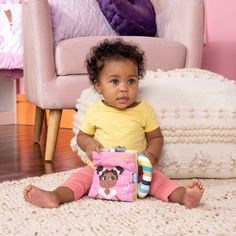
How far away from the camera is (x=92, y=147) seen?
4.09ft

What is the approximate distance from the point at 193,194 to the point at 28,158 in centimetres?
105

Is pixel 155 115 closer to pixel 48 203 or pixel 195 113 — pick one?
pixel 195 113

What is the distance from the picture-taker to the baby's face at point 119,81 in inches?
49.0

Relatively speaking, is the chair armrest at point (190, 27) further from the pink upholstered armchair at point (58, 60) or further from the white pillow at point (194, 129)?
the white pillow at point (194, 129)

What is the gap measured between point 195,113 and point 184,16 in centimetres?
94

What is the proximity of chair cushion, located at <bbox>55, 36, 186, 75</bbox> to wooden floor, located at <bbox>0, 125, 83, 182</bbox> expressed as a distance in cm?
35

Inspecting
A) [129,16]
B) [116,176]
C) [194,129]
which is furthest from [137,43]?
[116,176]

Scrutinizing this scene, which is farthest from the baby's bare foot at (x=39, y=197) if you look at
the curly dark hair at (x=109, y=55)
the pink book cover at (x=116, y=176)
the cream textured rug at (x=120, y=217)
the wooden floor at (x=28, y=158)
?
the wooden floor at (x=28, y=158)

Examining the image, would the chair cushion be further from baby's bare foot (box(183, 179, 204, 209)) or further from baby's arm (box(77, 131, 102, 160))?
baby's bare foot (box(183, 179, 204, 209))

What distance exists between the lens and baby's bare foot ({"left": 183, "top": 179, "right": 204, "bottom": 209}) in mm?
1065

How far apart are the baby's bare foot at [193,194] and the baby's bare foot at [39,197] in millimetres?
284

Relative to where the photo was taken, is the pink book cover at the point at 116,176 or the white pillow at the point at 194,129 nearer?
the pink book cover at the point at 116,176

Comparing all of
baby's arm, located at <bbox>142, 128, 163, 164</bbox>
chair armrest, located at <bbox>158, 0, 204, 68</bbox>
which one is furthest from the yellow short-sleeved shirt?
chair armrest, located at <bbox>158, 0, 204, 68</bbox>

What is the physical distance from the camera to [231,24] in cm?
283
